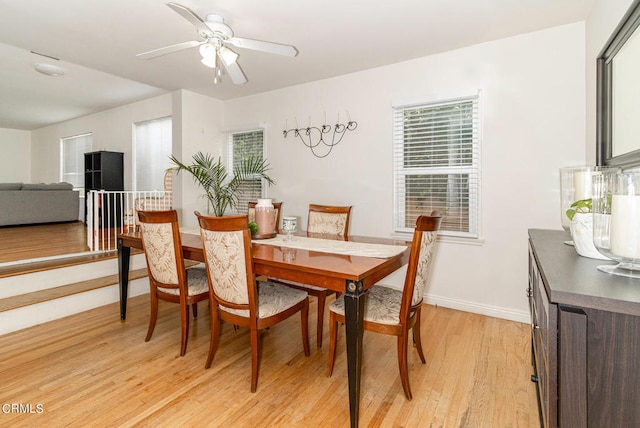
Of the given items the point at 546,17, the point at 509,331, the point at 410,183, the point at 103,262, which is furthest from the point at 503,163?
the point at 103,262

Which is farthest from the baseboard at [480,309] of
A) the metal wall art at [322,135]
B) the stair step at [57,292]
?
the stair step at [57,292]

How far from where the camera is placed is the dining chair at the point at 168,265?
2297 mm

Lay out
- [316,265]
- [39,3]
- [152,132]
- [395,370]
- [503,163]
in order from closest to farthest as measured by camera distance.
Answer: [316,265], [395,370], [39,3], [503,163], [152,132]

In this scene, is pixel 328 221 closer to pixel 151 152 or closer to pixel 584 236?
pixel 584 236

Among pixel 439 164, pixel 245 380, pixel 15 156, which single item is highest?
pixel 15 156

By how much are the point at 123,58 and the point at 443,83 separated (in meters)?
3.20

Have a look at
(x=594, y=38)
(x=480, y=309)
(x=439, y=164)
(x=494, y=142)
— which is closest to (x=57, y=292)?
(x=439, y=164)

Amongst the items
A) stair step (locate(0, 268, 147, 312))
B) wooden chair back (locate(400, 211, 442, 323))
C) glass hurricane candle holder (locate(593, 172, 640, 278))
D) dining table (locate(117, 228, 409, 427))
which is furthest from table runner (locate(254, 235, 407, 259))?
stair step (locate(0, 268, 147, 312))

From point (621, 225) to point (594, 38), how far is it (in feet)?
6.80

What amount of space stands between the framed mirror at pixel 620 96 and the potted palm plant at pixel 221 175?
3.21 meters

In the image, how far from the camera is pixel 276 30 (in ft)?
9.17

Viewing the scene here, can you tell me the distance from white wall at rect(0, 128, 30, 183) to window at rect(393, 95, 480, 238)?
962cm

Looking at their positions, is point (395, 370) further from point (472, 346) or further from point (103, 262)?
point (103, 262)

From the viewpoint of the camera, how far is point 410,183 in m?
3.46
